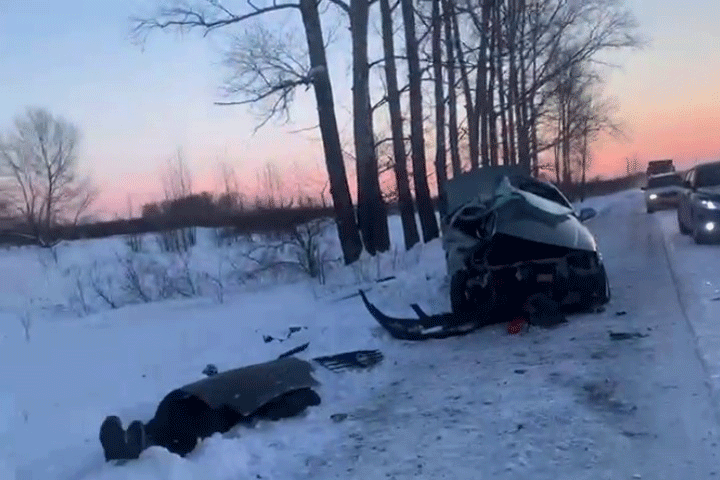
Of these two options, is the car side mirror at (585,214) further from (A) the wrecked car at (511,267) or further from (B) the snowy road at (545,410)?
(B) the snowy road at (545,410)

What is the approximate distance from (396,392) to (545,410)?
66.7 inches

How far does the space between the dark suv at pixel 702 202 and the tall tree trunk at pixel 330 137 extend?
756cm

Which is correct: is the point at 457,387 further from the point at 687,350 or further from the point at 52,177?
the point at 52,177

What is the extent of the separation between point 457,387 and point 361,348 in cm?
255

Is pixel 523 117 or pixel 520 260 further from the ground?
pixel 523 117

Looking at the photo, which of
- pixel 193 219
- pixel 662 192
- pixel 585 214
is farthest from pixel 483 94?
pixel 193 219

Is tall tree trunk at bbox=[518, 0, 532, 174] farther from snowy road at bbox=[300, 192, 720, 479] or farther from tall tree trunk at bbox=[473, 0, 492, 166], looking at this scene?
snowy road at bbox=[300, 192, 720, 479]

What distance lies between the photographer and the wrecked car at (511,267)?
12.1m

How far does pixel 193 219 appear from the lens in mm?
59219

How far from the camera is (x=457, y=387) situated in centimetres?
888

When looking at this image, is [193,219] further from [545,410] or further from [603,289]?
[545,410]

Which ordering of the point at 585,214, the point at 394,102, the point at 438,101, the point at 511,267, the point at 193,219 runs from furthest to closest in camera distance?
1. the point at 193,219
2. the point at 438,101
3. the point at 394,102
4. the point at 585,214
5. the point at 511,267

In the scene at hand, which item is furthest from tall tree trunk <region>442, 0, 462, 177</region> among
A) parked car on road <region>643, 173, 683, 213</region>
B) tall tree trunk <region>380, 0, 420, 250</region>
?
parked car on road <region>643, 173, 683, 213</region>

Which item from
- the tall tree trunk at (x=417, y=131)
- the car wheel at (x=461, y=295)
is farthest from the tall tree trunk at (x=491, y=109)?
the car wheel at (x=461, y=295)
